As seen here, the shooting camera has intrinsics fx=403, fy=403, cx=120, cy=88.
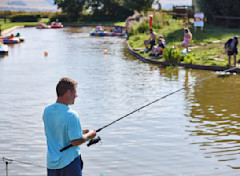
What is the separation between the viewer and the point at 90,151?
9008 millimetres

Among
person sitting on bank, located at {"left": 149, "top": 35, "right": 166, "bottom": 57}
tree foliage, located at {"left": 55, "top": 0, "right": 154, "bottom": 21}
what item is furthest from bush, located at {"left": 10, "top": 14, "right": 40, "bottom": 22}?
person sitting on bank, located at {"left": 149, "top": 35, "right": 166, "bottom": 57}

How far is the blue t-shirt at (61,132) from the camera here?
15.1 feet

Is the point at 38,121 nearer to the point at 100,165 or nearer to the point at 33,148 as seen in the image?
the point at 33,148

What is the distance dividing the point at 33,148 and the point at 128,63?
1455 centimetres

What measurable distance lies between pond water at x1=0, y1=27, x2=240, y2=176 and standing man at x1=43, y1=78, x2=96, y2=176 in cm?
304

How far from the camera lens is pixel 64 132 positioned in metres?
4.69

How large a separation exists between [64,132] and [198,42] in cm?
2284

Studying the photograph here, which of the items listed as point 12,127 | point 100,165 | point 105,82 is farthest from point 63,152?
point 105,82

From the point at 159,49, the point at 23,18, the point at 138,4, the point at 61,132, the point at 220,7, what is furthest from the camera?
the point at 23,18

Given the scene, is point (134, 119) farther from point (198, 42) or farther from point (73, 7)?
point (73, 7)

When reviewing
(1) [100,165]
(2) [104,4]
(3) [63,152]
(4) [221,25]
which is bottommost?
(1) [100,165]

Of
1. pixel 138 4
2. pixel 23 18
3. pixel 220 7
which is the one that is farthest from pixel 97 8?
pixel 220 7

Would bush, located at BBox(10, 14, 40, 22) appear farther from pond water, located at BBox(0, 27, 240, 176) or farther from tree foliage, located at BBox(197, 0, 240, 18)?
pond water, located at BBox(0, 27, 240, 176)

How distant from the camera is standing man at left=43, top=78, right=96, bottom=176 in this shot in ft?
15.2
